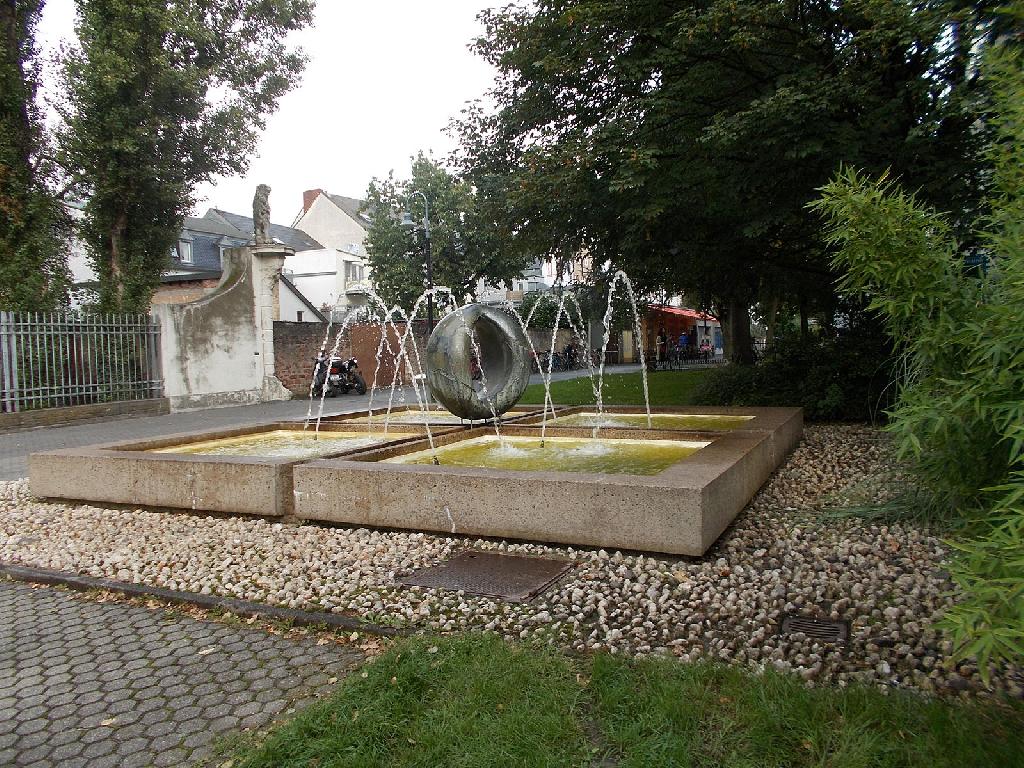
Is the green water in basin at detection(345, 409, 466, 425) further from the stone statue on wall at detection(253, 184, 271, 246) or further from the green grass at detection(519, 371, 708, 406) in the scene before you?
the stone statue on wall at detection(253, 184, 271, 246)

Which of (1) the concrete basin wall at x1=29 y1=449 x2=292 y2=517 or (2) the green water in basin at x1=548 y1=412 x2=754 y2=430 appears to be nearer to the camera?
(1) the concrete basin wall at x1=29 y1=449 x2=292 y2=517

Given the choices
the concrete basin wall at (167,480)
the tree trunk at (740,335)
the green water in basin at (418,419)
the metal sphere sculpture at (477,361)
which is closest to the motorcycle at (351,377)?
the green water in basin at (418,419)

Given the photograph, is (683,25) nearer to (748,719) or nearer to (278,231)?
(748,719)

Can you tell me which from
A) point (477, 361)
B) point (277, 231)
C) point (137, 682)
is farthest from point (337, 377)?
point (277, 231)

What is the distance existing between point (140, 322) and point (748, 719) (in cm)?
1755

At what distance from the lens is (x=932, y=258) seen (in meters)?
3.98

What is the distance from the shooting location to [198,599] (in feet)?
14.5

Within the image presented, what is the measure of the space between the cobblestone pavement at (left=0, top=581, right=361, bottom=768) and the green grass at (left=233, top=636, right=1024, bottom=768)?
13.1 inches

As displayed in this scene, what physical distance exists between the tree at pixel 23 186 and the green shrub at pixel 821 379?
49.1 feet

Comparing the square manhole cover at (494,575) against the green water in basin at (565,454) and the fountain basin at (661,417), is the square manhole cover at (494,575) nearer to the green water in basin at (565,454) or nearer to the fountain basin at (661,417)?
the green water in basin at (565,454)

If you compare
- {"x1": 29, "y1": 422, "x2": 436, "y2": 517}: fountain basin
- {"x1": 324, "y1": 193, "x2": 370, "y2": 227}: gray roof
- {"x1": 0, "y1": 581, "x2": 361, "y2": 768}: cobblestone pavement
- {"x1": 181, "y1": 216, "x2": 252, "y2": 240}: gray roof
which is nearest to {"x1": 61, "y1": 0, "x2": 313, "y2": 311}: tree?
{"x1": 29, "y1": 422, "x2": 436, "y2": 517}: fountain basin

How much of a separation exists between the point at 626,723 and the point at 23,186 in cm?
2024

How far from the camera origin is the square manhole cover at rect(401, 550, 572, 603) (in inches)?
173

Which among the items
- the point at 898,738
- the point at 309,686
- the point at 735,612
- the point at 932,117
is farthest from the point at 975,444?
the point at 932,117
